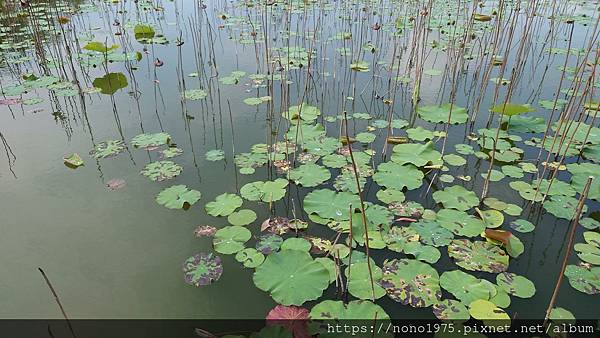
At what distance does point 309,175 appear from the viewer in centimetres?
275

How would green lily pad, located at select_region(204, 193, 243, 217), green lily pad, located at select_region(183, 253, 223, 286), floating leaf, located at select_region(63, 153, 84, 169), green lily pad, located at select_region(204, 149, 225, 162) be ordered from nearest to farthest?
green lily pad, located at select_region(183, 253, 223, 286) → green lily pad, located at select_region(204, 193, 243, 217) → floating leaf, located at select_region(63, 153, 84, 169) → green lily pad, located at select_region(204, 149, 225, 162)

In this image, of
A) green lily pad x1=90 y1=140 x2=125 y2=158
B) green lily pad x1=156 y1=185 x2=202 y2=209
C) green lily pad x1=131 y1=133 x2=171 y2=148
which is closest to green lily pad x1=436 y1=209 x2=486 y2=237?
green lily pad x1=156 y1=185 x2=202 y2=209

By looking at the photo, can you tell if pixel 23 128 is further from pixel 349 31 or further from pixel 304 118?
pixel 349 31

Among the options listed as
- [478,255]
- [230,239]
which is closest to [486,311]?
[478,255]

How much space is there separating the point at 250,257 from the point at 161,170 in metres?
1.22

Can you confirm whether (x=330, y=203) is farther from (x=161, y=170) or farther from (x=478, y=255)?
(x=161, y=170)

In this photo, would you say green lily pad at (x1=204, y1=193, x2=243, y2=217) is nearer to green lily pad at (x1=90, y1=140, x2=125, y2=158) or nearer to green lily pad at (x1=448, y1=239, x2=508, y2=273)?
green lily pad at (x1=90, y1=140, x2=125, y2=158)

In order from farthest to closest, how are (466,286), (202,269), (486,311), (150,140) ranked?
(150,140) → (202,269) → (466,286) → (486,311)

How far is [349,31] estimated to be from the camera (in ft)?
20.3

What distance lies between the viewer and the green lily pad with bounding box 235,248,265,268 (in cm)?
203

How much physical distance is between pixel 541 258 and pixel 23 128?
4.28m

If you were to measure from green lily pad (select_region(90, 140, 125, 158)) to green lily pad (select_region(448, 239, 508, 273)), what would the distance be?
2667 mm

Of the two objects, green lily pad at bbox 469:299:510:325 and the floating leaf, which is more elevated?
the floating leaf

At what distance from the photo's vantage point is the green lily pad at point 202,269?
6.43ft
